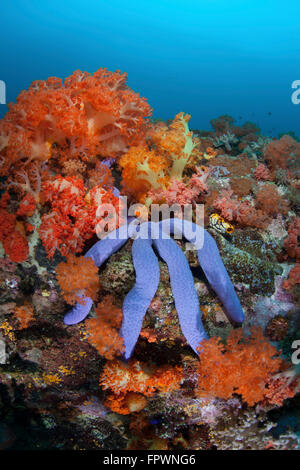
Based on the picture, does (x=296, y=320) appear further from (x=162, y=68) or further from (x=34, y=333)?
(x=162, y=68)

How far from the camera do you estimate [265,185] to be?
5.45 meters

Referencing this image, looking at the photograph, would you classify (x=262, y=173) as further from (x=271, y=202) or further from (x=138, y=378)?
(x=138, y=378)

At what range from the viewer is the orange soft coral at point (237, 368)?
335 centimetres

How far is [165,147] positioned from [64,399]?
4.67 m

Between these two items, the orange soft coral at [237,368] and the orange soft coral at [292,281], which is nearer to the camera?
the orange soft coral at [237,368]

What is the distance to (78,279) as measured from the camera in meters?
3.65

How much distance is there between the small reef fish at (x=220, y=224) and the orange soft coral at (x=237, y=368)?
1.73m

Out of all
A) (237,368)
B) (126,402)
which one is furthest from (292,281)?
(126,402)

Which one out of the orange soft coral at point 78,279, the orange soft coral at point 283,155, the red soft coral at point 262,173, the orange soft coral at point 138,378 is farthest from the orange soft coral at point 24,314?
the orange soft coral at point 283,155

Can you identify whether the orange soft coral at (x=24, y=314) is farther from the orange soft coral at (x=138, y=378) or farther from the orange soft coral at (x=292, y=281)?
the orange soft coral at (x=292, y=281)

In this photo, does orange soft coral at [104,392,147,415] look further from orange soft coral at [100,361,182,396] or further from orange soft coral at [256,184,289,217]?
orange soft coral at [256,184,289,217]

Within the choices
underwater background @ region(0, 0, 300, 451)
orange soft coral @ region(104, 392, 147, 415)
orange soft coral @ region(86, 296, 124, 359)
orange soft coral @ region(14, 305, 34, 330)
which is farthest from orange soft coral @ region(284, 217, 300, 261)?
orange soft coral @ region(14, 305, 34, 330)

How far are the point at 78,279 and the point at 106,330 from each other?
782 mm
